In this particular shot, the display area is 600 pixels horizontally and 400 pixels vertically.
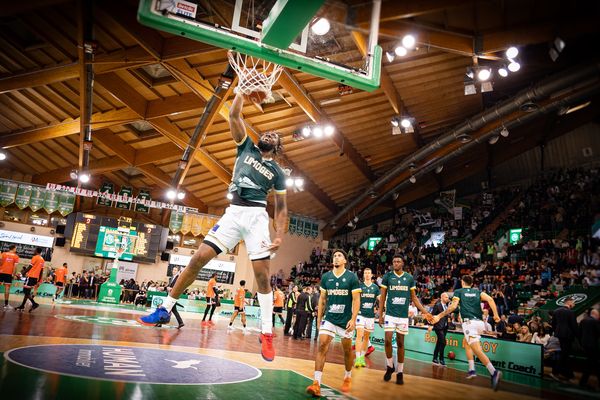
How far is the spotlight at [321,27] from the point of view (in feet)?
18.4

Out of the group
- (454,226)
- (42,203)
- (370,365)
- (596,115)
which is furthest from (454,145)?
(42,203)

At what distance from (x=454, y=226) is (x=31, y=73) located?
22764 mm

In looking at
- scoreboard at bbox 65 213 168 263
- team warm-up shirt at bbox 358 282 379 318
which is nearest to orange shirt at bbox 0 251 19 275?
team warm-up shirt at bbox 358 282 379 318

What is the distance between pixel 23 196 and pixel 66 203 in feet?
7.76

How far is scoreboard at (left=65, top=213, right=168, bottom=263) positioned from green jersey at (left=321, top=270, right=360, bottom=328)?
22.9 metres

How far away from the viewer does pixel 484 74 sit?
13.4m

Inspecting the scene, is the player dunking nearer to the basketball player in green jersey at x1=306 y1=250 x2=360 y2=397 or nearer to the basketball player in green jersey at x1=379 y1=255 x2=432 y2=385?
the basketball player in green jersey at x1=306 y1=250 x2=360 y2=397

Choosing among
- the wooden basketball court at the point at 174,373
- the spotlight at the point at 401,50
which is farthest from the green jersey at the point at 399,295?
the spotlight at the point at 401,50

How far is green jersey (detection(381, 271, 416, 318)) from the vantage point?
317 inches

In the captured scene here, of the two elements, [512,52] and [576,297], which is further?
[512,52]

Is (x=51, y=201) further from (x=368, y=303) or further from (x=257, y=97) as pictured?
(x=257, y=97)

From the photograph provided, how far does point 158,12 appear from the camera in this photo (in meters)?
5.00

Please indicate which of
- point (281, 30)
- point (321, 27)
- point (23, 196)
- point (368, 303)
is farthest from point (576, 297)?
point (23, 196)

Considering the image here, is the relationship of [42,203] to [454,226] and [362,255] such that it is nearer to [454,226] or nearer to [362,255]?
[362,255]
